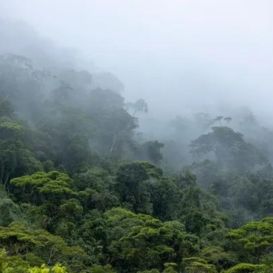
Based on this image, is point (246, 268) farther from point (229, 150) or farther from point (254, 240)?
point (229, 150)

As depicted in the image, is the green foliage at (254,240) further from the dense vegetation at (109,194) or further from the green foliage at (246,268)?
the green foliage at (246,268)

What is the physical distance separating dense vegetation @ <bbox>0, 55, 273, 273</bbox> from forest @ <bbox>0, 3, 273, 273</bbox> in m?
0.08

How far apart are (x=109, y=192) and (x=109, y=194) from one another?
1.56m

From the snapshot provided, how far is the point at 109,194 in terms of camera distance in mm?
38438

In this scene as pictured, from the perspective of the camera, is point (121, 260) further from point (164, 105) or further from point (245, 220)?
point (164, 105)

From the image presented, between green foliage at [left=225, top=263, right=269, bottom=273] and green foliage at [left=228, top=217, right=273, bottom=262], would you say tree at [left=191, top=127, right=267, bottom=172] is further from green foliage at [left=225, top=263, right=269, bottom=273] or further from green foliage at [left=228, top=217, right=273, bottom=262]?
green foliage at [left=225, top=263, right=269, bottom=273]

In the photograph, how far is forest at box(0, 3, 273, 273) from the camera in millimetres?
27703

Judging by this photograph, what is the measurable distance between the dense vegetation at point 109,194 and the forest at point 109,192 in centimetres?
8

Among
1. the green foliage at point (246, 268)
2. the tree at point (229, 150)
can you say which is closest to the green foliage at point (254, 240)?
the green foliage at point (246, 268)

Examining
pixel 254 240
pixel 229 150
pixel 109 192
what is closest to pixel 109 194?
pixel 109 192

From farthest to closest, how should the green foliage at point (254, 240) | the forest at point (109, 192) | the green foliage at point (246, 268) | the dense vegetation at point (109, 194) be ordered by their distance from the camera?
the green foliage at point (254, 240), the forest at point (109, 192), the dense vegetation at point (109, 194), the green foliage at point (246, 268)

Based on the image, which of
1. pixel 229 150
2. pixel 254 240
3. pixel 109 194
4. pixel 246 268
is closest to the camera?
pixel 246 268

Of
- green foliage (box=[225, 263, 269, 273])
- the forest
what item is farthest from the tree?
green foliage (box=[225, 263, 269, 273])

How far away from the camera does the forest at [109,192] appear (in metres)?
27.7
